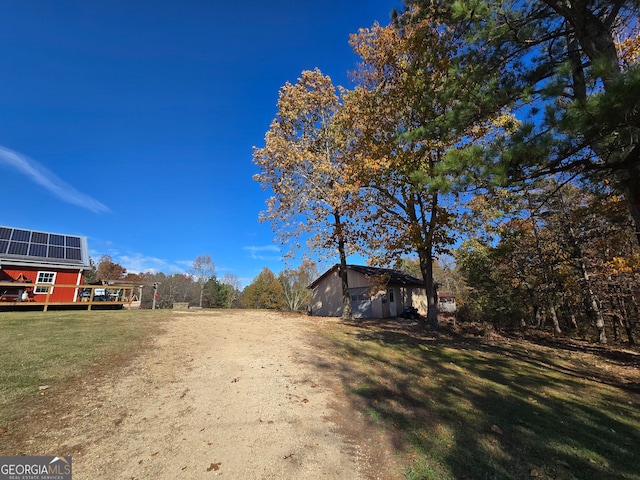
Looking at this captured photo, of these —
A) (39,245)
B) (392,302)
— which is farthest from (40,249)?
(392,302)

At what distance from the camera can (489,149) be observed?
186 inches

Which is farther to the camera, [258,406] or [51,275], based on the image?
[51,275]

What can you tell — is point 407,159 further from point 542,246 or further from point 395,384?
point 542,246

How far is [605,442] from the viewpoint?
14.2 ft

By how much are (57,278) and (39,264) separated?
127 centimetres

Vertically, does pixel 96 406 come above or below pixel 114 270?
below

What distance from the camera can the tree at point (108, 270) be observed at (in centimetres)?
5375

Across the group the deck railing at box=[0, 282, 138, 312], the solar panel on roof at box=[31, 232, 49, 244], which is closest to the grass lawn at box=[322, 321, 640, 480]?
the deck railing at box=[0, 282, 138, 312]

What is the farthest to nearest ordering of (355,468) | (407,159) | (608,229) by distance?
(608,229) < (407,159) < (355,468)

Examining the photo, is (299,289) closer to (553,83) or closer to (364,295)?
(364,295)

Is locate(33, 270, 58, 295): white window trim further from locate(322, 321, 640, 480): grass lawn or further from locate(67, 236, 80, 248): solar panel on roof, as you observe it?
locate(322, 321, 640, 480): grass lawn

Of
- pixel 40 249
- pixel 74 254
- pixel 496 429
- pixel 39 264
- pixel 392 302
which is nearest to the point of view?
pixel 496 429

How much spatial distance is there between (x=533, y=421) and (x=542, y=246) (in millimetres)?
14867

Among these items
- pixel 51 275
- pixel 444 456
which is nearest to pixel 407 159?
pixel 444 456
